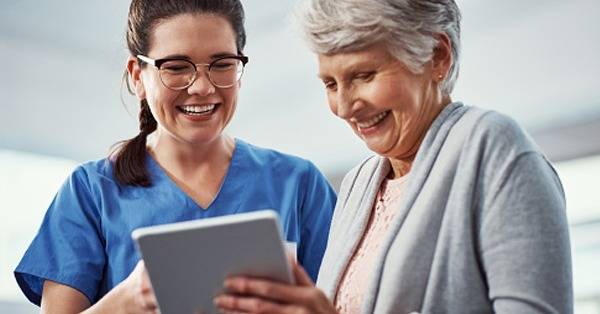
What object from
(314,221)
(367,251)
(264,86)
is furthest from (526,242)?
(264,86)

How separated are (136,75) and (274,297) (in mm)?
813

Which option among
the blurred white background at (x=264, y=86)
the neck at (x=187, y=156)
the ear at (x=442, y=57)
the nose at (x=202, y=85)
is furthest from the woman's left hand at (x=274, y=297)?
the blurred white background at (x=264, y=86)

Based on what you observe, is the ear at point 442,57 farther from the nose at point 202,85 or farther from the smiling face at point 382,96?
the nose at point 202,85

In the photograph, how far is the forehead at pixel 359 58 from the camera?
4.20 ft

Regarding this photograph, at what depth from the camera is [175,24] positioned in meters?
1.70

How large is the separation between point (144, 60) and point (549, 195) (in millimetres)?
888

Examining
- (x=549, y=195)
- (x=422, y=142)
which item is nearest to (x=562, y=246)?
(x=549, y=195)

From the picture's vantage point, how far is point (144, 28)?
1739mm

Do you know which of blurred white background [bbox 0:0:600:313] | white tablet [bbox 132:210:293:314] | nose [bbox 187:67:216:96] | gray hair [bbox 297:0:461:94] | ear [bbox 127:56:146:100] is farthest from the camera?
blurred white background [bbox 0:0:600:313]

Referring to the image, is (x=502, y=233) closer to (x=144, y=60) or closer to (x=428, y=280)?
(x=428, y=280)

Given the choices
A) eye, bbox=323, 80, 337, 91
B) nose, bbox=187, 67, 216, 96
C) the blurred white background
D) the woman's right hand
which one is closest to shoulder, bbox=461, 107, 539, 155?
eye, bbox=323, 80, 337, 91

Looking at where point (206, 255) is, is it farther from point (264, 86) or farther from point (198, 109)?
point (264, 86)

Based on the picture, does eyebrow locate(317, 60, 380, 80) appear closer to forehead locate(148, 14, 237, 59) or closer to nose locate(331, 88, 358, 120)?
nose locate(331, 88, 358, 120)

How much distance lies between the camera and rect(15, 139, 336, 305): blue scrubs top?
170 centimetres
